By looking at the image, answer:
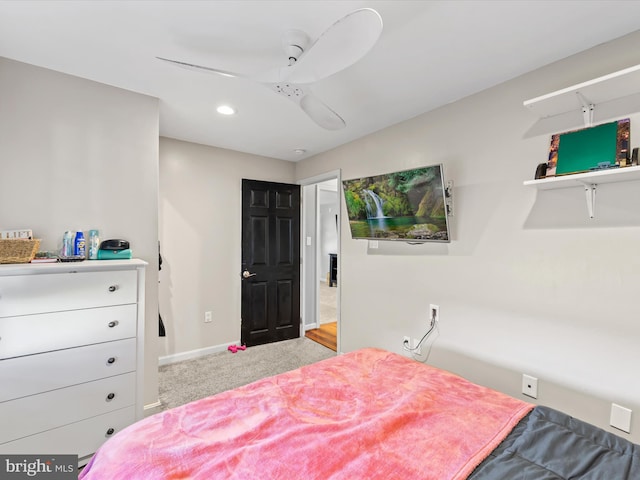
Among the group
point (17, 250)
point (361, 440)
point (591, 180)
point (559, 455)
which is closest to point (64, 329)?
point (17, 250)

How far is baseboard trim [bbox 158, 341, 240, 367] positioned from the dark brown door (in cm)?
28

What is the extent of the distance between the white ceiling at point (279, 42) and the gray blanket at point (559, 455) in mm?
1853

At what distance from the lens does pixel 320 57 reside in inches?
49.1

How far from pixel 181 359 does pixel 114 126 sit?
2.44 meters

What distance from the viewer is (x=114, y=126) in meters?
2.17

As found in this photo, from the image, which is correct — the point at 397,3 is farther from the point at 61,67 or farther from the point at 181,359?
the point at 181,359

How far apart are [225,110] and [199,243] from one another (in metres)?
1.57

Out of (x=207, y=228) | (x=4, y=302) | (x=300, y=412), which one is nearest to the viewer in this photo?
(x=300, y=412)

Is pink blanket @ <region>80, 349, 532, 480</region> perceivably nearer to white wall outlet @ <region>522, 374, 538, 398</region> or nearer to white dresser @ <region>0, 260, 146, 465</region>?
white wall outlet @ <region>522, 374, 538, 398</region>

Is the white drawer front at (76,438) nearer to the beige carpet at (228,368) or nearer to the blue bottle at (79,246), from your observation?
the beige carpet at (228,368)

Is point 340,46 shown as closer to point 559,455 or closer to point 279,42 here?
point 279,42

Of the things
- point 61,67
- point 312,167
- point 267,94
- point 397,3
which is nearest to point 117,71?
point 61,67

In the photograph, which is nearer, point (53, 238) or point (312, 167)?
point (53, 238)

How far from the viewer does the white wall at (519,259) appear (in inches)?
62.2
